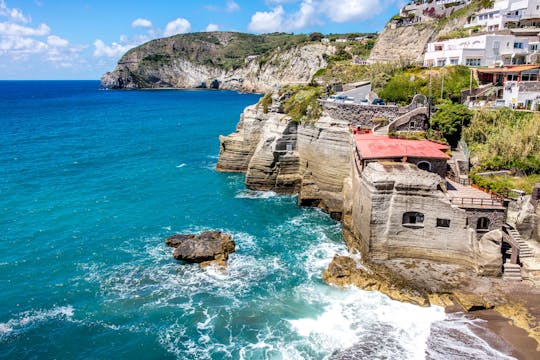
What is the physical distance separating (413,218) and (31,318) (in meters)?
27.3

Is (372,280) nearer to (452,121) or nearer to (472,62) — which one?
(452,121)

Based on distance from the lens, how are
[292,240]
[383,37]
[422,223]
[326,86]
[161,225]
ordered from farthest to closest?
[383,37]
[326,86]
[161,225]
[292,240]
[422,223]

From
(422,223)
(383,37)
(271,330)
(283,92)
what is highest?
(383,37)

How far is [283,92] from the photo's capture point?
2190 inches

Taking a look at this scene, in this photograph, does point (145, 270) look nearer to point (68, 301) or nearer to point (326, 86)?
point (68, 301)

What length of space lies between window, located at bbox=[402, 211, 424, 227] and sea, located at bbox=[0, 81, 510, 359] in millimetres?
6326

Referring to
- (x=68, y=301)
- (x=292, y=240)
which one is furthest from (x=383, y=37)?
(x=68, y=301)

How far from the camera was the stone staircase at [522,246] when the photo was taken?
29.8m

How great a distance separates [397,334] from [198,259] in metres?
15.8

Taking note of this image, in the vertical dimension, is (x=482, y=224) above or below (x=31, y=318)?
above

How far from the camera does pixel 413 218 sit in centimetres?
3084

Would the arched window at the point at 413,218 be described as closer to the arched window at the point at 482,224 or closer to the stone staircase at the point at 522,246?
the arched window at the point at 482,224

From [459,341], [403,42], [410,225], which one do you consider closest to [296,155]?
[410,225]

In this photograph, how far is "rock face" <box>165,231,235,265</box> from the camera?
32219mm
